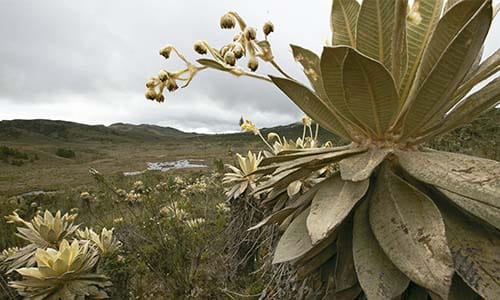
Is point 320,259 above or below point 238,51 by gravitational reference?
below

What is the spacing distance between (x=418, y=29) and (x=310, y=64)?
1.37ft

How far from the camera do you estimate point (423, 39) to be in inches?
49.2

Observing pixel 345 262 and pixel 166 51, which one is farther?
pixel 166 51

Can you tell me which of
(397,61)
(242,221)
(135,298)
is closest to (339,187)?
(397,61)

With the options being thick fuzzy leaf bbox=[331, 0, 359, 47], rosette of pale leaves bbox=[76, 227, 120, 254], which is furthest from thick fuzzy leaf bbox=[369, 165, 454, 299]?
rosette of pale leaves bbox=[76, 227, 120, 254]

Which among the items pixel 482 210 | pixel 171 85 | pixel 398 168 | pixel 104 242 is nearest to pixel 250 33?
pixel 171 85

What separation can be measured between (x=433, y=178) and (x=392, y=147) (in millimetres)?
242

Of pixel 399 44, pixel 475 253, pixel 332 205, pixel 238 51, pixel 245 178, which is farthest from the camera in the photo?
pixel 245 178

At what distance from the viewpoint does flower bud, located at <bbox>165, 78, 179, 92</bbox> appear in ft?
4.42

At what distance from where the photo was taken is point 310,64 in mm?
1342

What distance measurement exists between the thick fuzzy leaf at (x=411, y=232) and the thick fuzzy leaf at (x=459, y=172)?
2.3 inches

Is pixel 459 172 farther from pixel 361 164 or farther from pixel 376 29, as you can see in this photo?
pixel 376 29

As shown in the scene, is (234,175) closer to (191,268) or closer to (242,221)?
(242,221)

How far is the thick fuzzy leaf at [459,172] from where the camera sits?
0.84 metres
